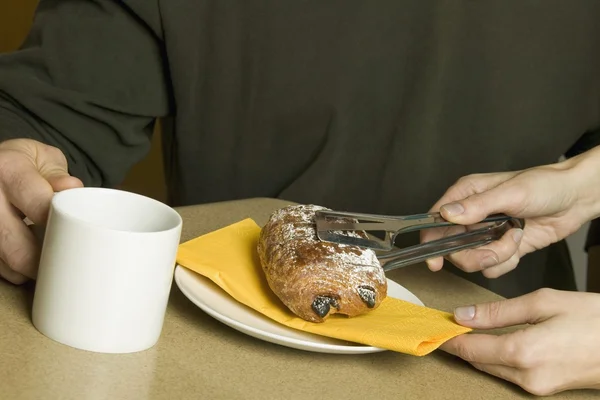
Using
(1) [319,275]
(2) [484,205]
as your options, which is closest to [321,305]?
(1) [319,275]

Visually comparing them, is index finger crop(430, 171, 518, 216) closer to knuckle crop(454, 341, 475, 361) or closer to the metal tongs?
the metal tongs

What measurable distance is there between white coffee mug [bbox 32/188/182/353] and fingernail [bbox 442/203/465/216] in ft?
1.01

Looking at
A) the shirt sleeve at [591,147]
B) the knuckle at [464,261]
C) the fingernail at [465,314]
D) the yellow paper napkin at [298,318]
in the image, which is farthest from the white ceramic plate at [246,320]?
the shirt sleeve at [591,147]

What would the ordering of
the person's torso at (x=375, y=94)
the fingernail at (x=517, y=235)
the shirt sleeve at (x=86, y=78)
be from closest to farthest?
the fingernail at (x=517, y=235) < the shirt sleeve at (x=86, y=78) < the person's torso at (x=375, y=94)

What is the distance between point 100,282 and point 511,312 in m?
0.40

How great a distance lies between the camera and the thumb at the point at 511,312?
83 centimetres

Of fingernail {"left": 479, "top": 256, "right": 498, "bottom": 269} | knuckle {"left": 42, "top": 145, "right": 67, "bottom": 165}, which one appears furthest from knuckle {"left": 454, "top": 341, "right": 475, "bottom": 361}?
knuckle {"left": 42, "top": 145, "right": 67, "bottom": 165}

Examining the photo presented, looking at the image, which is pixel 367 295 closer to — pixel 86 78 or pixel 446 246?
pixel 446 246

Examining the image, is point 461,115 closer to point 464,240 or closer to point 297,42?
point 297,42

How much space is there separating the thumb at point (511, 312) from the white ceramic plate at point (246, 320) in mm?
121

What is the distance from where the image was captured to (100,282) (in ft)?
2.28

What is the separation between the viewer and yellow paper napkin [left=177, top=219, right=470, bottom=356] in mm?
776

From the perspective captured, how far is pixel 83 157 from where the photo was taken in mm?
1301

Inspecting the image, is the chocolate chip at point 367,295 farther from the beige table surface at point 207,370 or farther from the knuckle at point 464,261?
the knuckle at point 464,261
